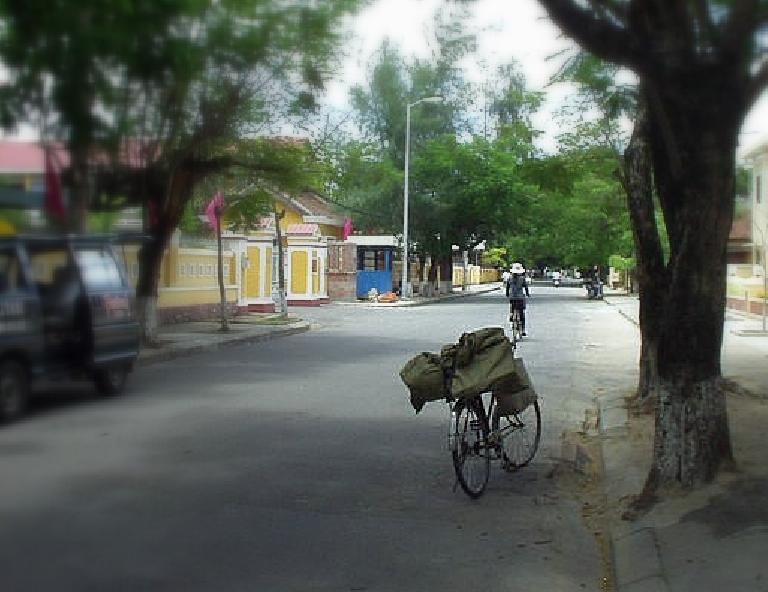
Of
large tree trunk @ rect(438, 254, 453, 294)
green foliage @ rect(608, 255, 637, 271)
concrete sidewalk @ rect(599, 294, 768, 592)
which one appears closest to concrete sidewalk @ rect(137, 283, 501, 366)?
concrete sidewalk @ rect(599, 294, 768, 592)

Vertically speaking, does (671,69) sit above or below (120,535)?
above

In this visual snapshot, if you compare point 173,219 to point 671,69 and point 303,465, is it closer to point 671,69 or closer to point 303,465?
point 671,69

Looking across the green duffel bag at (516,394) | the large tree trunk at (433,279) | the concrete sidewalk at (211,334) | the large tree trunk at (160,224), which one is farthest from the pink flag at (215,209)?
the large tree trunk at (433,279)

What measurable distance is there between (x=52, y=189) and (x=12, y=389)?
1.47 metres

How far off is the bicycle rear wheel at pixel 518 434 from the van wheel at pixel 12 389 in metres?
4.06

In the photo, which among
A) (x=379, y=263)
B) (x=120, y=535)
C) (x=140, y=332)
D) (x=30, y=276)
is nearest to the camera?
(x=30, y=276)

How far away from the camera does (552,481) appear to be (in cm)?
750

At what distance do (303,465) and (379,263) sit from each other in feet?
158

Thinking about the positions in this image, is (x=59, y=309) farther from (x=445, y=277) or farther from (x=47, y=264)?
(x=445, y=277)

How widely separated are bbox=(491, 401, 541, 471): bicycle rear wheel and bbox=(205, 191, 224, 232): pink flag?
423 centimetres

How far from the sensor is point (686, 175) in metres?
5.79

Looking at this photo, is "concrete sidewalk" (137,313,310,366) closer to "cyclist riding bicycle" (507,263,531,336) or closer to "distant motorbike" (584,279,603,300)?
"cyclist riding bicycle" (507,263,531,336)

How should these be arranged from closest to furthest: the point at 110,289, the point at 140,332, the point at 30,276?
the point at 30,276 < the point at 110,289 < the point at 140,332

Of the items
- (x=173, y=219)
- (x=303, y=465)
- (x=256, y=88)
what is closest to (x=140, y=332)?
(x=173, y=219)
